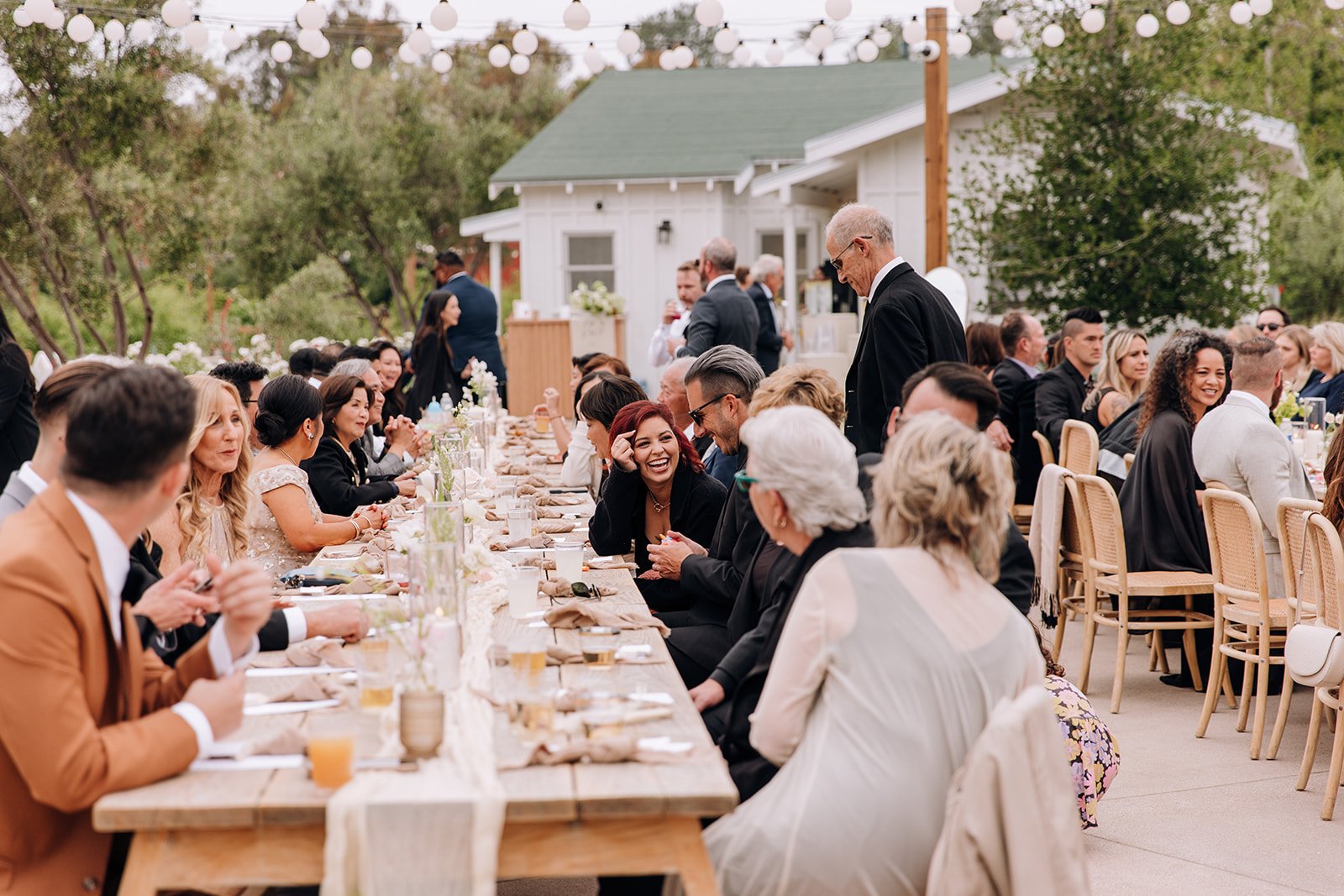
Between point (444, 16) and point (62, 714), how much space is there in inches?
355

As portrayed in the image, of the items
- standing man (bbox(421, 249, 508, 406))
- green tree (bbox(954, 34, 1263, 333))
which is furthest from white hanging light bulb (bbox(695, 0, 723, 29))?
green tree (bbox(954, 34, 1263, 333))

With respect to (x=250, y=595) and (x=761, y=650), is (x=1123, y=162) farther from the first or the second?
(x=250, y=595)

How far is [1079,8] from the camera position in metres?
12.5

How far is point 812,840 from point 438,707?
0.70m

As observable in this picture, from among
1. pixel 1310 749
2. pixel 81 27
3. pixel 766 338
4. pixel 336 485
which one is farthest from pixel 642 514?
pixel 81 27

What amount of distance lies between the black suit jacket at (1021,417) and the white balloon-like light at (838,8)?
298 cm

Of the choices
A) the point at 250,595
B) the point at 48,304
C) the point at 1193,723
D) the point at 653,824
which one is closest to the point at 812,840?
the point at 653,824

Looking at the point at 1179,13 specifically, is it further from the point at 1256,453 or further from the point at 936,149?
the point at 1256,453

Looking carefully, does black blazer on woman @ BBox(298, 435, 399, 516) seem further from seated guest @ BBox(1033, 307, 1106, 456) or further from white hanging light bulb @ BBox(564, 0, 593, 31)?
white hanging light bulb @ BBox(564, 0, 593, 31)

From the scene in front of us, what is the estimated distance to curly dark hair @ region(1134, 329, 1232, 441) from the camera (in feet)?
20.3

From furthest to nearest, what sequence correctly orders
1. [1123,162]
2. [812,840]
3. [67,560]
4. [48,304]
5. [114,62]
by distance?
[48,304]
[114,62]
[1123,162]
[812,840]
[67,560]

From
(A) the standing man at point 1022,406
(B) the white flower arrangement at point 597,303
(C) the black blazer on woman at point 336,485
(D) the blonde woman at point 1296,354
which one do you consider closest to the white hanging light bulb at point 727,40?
(B) the white flower arrangement at point 597,303

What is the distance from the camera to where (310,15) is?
33.2 feet

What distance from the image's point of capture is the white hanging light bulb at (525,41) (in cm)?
1112
